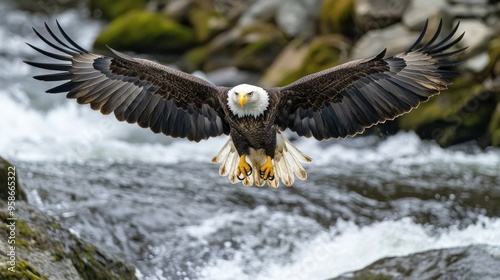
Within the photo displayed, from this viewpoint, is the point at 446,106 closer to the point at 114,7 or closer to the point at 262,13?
the point at 262,13

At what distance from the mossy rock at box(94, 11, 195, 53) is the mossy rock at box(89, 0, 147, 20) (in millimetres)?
2544

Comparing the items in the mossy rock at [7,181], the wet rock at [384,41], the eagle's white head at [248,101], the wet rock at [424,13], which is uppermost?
the wet rock at [424,13]

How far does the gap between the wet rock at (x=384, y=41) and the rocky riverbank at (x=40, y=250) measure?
7508 mm

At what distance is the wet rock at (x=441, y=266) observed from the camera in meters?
6.46

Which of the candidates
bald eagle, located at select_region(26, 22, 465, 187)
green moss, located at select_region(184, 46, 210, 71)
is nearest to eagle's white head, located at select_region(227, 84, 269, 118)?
bald eagle, located at select_region(26, 22, 465, 187)

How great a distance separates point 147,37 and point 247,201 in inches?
371

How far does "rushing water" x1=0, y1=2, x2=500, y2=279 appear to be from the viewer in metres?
7.23

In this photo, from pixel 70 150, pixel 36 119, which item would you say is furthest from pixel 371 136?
pixel 36 119

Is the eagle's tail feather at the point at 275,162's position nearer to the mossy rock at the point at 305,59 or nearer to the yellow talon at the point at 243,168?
the yellow talon at the point at 243,168

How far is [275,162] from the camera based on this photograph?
24.5 ft

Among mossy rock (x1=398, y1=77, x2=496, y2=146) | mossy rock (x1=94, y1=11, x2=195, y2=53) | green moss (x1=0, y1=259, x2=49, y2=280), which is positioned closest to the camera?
green moss (x1=0, y1=259, x2=49, y2=280)

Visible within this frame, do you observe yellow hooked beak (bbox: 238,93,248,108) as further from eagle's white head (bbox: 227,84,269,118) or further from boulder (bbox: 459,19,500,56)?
boulder (bbox: 459,19,500,56)

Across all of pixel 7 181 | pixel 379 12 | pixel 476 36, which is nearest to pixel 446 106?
pixel 476 36

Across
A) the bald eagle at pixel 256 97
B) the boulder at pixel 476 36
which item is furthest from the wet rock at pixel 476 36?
the bald eagle at pixel 256 97
